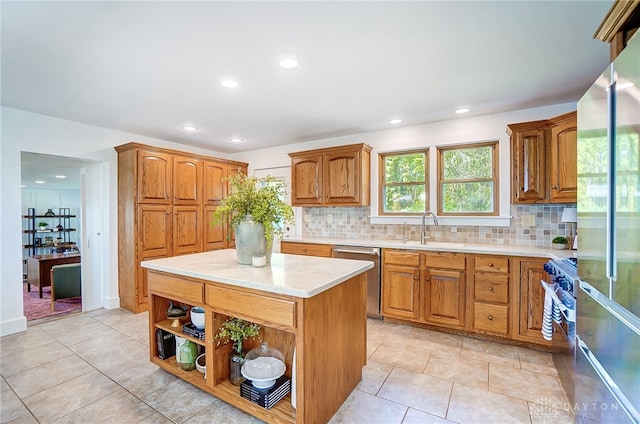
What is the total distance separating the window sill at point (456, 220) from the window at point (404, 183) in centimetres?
10

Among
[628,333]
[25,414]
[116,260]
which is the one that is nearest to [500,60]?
[628,333]

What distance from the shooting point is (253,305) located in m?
1.64

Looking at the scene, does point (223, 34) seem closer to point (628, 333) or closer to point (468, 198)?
point (628, 333)

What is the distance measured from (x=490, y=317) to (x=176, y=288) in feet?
9.40

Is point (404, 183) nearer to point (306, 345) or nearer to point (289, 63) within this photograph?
point (289, 63)

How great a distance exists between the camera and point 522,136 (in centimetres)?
293

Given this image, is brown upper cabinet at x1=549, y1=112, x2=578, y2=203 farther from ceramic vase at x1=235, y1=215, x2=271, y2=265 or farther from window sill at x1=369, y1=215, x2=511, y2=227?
ceramic vase at x1=235, y1=215, x2=271, y2=265

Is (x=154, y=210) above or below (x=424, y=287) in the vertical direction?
above

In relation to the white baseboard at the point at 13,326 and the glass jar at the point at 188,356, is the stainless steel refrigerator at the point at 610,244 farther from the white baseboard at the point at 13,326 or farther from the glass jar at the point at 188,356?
the white baseboard at the point at 13,326

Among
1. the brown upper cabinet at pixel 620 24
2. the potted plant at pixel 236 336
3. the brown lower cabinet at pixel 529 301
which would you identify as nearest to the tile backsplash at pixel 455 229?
the brown lower cabinet at pixel 529 301

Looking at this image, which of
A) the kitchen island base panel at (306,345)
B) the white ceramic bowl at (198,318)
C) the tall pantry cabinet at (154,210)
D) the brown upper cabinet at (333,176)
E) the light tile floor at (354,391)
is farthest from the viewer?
the brown upper cabinet at (333,176)

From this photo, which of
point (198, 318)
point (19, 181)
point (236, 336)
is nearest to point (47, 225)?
point (19, 181)

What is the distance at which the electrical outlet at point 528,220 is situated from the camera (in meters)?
3.13

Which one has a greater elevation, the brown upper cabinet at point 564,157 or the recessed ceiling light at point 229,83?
the recessed ceiling light at point 229,83
